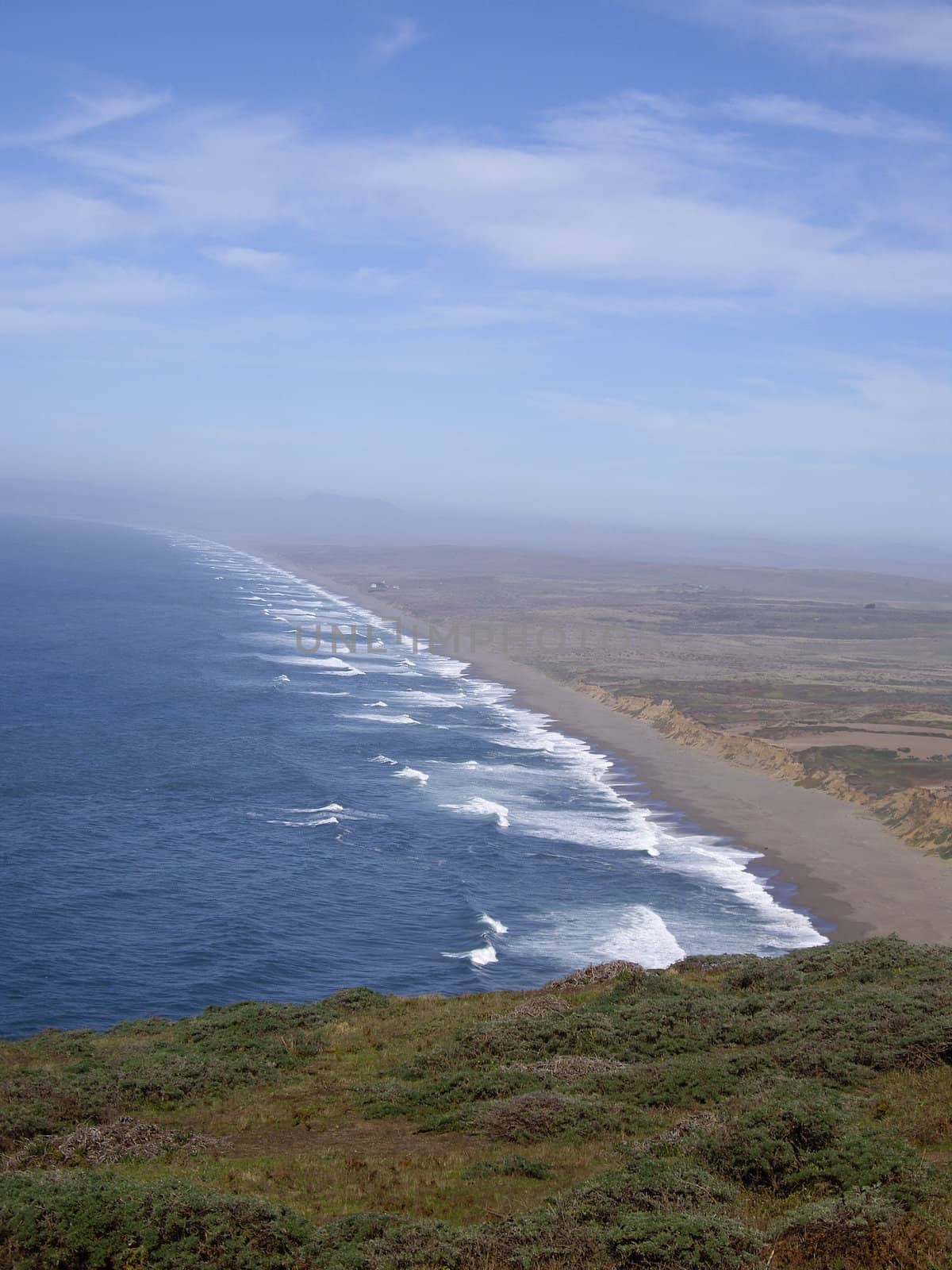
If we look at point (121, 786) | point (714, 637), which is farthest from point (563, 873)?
point (714, 637)

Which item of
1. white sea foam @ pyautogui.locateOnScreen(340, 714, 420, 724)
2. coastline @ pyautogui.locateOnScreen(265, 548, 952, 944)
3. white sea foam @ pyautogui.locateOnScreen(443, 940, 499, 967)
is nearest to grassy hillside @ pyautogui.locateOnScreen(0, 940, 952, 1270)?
white sea foam @ pyautogui.locateOnScreen(443, 940, 499, 967)

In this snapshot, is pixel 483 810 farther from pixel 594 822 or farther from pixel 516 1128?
pixel 516 1128

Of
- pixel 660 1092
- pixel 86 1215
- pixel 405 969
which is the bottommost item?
pixel 405 969

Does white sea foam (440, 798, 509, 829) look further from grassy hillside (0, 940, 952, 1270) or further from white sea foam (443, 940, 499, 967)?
grassy hillside (0, 940, 952, 1270)

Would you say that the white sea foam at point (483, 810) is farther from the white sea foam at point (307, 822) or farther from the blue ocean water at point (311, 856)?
the white sea foam at point (307, 822)

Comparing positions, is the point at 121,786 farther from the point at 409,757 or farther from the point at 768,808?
the point at 768,808

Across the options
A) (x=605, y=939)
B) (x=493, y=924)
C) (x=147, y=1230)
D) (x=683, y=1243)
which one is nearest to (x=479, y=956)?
(x=493, y=924)
